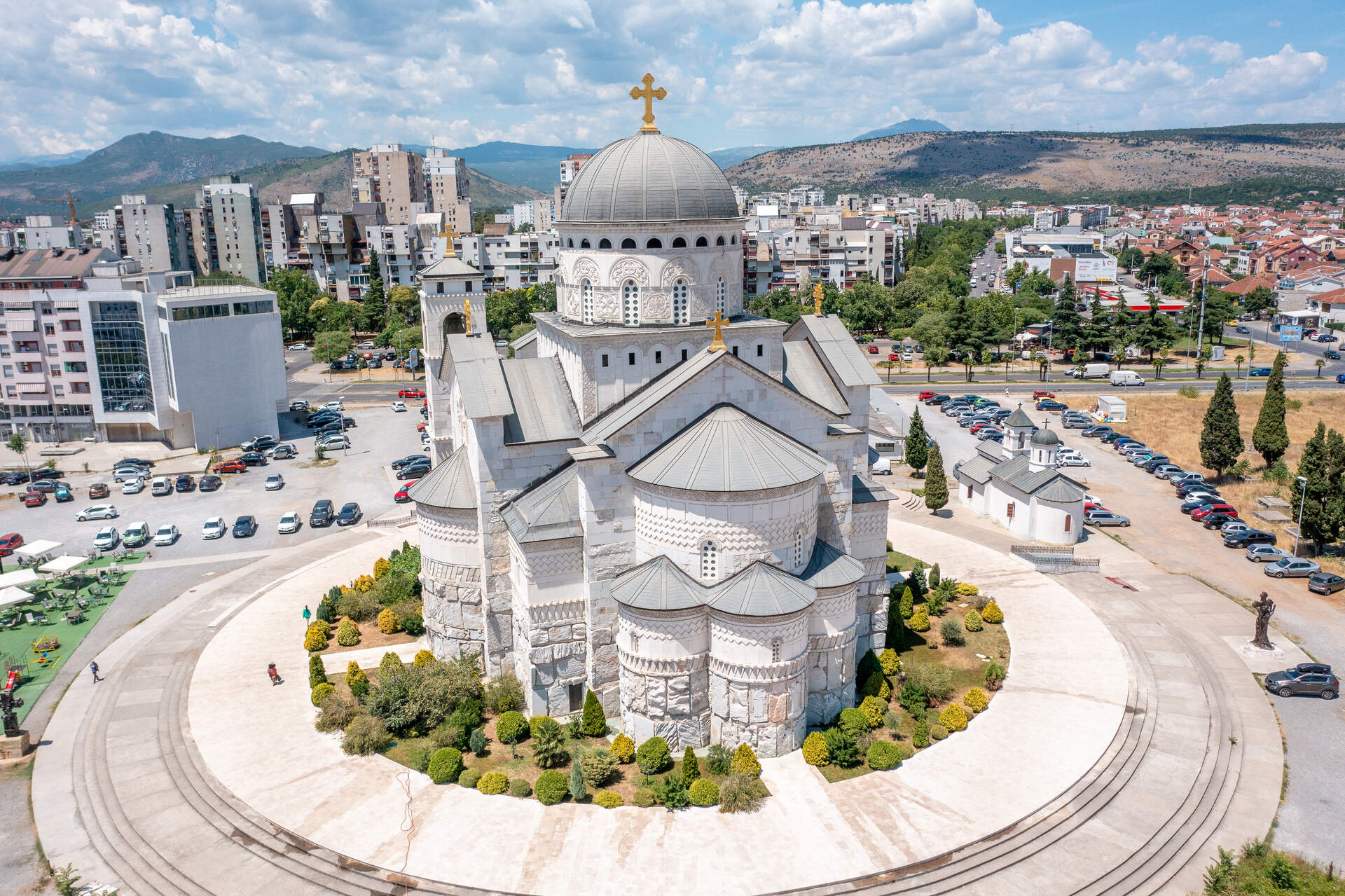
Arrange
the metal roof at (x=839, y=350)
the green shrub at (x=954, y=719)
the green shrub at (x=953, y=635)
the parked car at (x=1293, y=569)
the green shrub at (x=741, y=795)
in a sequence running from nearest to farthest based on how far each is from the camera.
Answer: the green shrub at (x=741, y=795) < the green shrub at (x=954, y=719) < the metal roof at (x=839, y=350) < the green shrub at (x=953, y=635) < the parked car at (x=1293, y=569)

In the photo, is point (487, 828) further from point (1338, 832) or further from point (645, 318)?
point (1338, 832)

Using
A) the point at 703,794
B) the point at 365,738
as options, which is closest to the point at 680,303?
the point at 703,794

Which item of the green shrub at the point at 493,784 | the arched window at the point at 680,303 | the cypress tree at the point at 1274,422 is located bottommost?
the green shrub at the point at 493,784

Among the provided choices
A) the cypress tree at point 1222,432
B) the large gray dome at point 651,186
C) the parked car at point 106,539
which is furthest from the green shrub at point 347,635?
the cypress tree at point 1222,432

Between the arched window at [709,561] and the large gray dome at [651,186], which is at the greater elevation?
the large gray dome at [651,186]

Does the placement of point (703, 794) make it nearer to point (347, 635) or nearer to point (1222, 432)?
point (347, 635)

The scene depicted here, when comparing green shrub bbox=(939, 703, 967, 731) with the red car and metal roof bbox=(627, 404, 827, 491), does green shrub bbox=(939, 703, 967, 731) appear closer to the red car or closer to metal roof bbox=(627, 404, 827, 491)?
metal roof bbox=(627, 404, 827, 491)

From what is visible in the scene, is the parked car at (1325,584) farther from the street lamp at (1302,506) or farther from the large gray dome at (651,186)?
the large gray dome at (651,186)

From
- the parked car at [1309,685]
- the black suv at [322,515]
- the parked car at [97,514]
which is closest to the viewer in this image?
the parked car at [1309,685]
